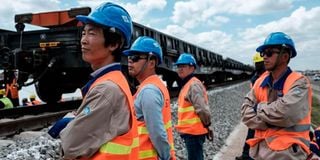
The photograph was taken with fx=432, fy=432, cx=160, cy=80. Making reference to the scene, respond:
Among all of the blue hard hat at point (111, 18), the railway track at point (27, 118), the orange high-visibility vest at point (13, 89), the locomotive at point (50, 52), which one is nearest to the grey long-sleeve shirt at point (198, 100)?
the blue hard hat at point (111, 18)

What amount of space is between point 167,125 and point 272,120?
869mm

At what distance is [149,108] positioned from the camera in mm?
3273

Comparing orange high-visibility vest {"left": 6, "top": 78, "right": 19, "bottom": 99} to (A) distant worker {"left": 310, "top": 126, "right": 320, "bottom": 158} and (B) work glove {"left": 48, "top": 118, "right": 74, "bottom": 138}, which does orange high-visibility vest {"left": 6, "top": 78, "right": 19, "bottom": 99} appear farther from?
(B) work glove {"left": 48, "top": 118, "right": 74, "bottom": 138}

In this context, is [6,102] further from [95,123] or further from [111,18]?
[95,123]

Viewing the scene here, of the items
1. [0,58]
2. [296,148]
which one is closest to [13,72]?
[0,58]

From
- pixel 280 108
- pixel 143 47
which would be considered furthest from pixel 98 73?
pixel 280 108

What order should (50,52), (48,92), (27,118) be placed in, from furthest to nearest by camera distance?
(48,92) → (50,52) → (27,118)

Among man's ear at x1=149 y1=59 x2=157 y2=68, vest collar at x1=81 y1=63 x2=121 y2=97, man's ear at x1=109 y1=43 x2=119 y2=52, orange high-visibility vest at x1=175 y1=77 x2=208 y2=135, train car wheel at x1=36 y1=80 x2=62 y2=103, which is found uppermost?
man's ear at x1=109 y1=43 x2=119 y2=52

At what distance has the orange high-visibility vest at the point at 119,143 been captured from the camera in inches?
77.2

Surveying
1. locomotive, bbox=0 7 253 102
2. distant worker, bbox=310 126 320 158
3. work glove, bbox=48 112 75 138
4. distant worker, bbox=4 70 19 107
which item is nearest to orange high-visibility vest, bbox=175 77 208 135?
distant worker, bbox=310 126 320 158

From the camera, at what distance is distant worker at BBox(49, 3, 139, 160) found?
6.33 ft

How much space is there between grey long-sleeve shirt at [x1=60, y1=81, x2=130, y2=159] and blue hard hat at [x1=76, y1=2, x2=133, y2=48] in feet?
1.18

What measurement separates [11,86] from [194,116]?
28.3 ft

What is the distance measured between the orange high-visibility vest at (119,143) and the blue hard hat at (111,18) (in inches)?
10.1
